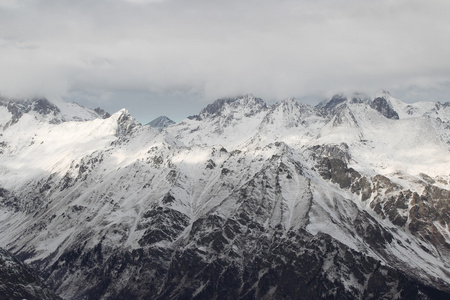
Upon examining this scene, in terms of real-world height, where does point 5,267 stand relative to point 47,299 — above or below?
above
